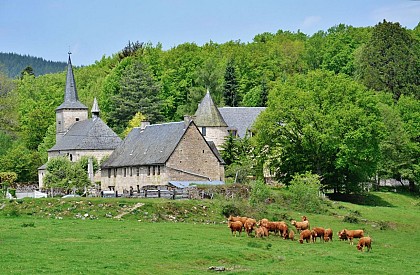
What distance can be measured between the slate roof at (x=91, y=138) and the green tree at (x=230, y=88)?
102 ft

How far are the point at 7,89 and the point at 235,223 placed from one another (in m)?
69.8

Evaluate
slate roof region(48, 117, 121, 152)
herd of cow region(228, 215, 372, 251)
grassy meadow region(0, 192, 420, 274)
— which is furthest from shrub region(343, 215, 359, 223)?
slate roof region(48, 117, 121, 152)

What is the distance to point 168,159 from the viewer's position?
224 feet

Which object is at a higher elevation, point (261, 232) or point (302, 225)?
point (302, 225)

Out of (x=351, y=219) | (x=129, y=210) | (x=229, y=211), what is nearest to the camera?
(x=129, y=210)

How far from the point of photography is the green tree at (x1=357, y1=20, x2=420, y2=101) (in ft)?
338

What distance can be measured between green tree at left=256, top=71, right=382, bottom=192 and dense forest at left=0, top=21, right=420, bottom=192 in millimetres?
88

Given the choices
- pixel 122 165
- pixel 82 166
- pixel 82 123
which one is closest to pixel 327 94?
pixel 122 165

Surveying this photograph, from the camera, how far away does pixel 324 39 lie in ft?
481

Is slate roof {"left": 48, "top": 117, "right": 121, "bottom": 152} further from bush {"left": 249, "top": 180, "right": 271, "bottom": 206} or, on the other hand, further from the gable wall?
bush {"left": 249, "top": 180, "right": 271, "bottom": 206}

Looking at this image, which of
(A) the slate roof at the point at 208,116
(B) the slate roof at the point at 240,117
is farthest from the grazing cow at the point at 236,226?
(B) the slate roof at the point at 240,117

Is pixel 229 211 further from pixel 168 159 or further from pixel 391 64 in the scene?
pixel 391 64

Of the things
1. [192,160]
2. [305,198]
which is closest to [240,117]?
[192,160]

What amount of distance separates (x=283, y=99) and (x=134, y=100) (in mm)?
44974
